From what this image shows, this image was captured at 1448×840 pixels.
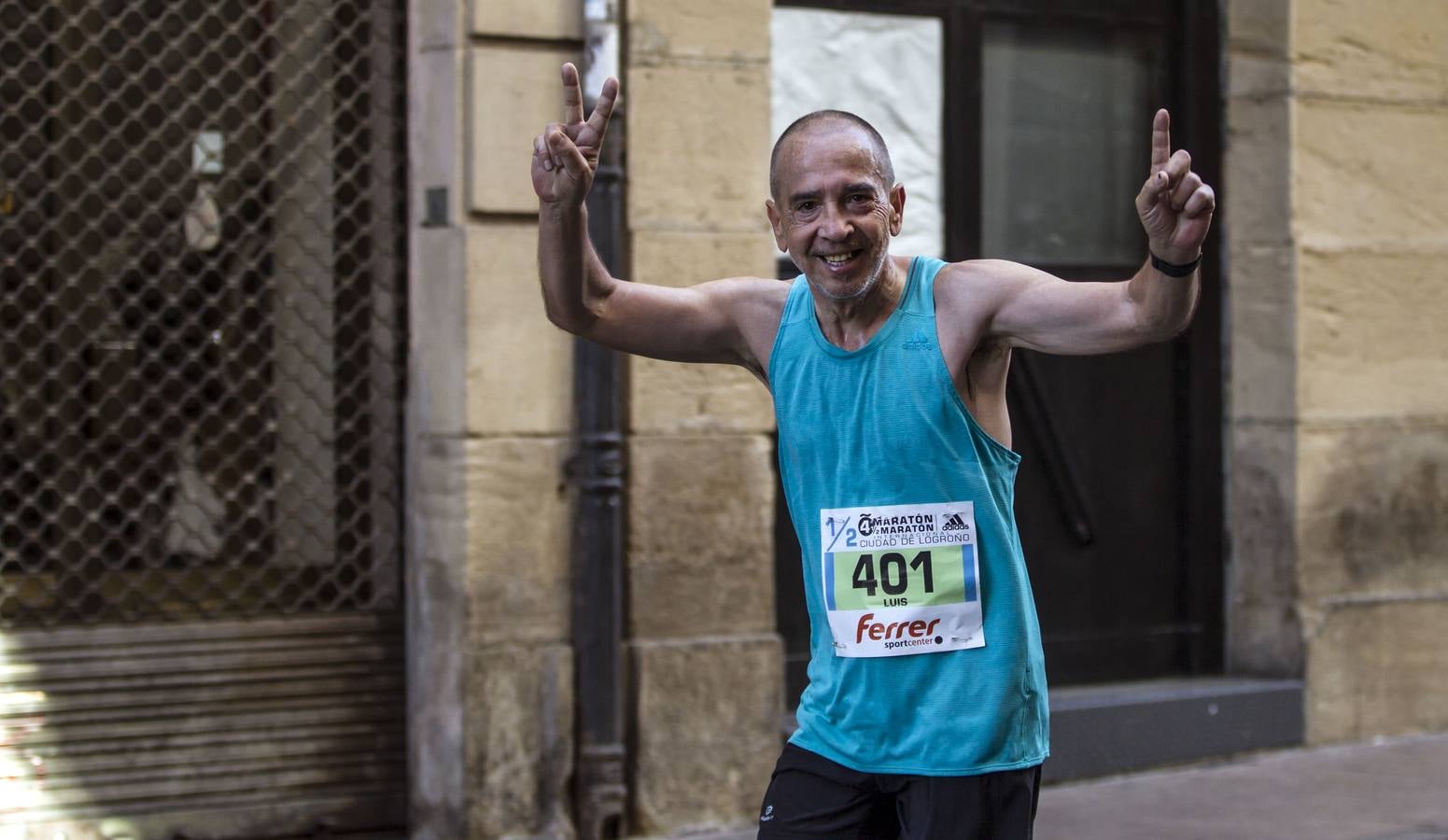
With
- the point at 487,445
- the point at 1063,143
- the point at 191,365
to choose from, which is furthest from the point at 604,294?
the point at 1063,143

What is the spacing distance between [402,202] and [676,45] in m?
1.03

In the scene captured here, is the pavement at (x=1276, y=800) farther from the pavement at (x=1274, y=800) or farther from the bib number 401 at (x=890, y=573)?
the bib number 401 at (x=890, y=573)

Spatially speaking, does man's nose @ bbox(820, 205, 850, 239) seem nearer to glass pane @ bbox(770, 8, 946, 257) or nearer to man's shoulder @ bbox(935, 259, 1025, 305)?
man's shoulder @ bbox(935, 259, 1025, 305)

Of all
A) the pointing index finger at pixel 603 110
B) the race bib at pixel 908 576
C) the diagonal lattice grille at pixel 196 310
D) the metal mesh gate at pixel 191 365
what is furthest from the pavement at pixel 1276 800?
the pointing index finger at pixel 603 110

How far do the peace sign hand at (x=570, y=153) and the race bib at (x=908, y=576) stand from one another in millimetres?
690

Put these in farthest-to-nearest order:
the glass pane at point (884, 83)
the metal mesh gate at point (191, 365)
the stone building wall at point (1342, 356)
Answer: the stone building wall at point (1342, 356) → the glass pane at point (884, 83) → the metal mesh gate at point (191, 365)

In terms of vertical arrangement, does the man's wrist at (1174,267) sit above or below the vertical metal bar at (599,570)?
above

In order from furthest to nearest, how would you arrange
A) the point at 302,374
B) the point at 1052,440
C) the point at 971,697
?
the point at 1052,440
the point at 302,374
the point at 971,697

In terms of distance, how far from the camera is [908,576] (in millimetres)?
3088

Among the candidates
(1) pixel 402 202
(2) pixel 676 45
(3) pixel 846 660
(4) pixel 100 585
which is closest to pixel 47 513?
(4) pixel 100 585

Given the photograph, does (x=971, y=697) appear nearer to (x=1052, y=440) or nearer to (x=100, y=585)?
(x=100, y=585)

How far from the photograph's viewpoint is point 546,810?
19.3ft

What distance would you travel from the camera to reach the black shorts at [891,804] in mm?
3006

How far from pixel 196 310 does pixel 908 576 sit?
3.46 m
